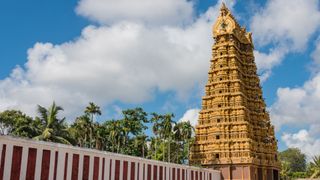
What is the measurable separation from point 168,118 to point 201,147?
1059cm

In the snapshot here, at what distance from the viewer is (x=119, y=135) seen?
77.9m

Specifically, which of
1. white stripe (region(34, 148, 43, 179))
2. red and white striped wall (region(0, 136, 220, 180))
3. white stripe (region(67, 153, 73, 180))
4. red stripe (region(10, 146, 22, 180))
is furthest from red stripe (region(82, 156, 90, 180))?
red stripe (region(10, 146, 22, 180))

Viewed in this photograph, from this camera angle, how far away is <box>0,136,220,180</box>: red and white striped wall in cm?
2638

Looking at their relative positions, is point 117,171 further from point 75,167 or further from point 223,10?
point 223,10

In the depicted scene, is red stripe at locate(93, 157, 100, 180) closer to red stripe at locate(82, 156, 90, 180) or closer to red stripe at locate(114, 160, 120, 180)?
red stripe at locate(82, 156, 90, 180)

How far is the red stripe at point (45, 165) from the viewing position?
94.8 ft

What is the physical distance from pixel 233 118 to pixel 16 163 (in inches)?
1974

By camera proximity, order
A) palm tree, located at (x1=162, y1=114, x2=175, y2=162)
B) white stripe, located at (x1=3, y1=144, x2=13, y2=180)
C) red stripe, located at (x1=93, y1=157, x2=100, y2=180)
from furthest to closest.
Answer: palm tree, located at (x1=162, y1=114, x2=175, y2=162) < red stripe, located at (x1=93, y1=157, x2=100, y2=180) < white stripe, located at (x1=3, y1=144, x2=13, y2=180)

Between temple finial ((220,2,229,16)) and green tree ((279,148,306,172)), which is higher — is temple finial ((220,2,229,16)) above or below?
above

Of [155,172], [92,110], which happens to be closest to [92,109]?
[92,110]

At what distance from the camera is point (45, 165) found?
29.2 meters

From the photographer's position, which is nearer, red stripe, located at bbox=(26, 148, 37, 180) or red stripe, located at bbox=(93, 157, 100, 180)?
red stripe, located at bbox=(26, 148, 37, 180)

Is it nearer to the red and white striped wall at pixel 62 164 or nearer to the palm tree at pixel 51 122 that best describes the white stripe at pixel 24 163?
the red and white striped wall at pixel 62 164

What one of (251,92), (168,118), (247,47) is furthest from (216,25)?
(168,118)
